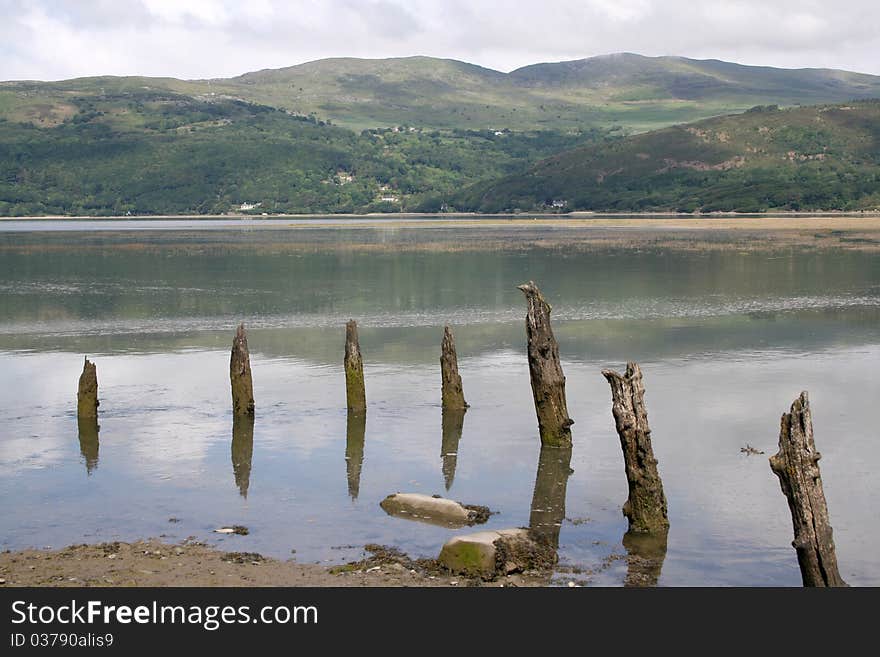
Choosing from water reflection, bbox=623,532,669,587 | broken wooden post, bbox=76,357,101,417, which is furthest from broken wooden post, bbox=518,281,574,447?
broken wooden post, bbox=76,357,101,417

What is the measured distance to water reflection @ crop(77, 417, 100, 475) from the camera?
2097 cm

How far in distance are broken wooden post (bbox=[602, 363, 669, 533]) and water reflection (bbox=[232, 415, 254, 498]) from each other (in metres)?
6.08

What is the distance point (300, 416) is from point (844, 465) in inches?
421

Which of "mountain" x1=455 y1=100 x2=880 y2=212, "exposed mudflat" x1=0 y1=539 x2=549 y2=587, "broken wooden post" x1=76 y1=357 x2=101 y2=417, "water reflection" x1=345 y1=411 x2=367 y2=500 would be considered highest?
"mountain" x1=455 y1=100 x2=880 y2=212

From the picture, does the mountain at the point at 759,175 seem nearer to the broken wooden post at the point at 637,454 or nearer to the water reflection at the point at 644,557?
the broken wooden post at the point at 637,454

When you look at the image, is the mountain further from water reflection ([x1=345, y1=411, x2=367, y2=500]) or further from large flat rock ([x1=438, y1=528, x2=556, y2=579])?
large flat rock ([x1=438, y1=528, x2=556, y2=579])

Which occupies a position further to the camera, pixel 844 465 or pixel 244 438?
pixel 244 438

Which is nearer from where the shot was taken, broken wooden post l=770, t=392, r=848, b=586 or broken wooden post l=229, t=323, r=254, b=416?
broken wooden post l=770, t=392, r=848, b=586

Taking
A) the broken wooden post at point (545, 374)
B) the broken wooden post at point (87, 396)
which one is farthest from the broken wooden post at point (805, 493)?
the broken wooden post at point (87, 396)

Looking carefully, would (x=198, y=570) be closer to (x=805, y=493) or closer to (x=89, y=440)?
(x=805, y=493)
